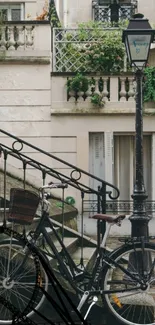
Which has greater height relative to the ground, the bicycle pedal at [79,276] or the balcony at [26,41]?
the balcony at [26,41]

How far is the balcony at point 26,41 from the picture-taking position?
52.1 ft

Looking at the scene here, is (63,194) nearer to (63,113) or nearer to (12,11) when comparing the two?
(63,113)

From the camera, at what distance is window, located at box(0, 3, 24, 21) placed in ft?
59.9

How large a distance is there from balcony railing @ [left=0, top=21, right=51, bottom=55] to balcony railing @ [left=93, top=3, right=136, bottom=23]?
698 cm

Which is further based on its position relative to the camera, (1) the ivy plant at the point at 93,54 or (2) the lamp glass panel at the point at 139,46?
(1) the ivy plant at the point at 93,54

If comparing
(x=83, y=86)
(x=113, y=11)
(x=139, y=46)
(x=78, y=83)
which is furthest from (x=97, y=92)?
(x=113, y=11)

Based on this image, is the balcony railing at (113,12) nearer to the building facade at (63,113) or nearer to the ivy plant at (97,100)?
the building facade at (63,113)

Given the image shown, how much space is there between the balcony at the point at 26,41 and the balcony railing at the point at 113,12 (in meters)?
6.98

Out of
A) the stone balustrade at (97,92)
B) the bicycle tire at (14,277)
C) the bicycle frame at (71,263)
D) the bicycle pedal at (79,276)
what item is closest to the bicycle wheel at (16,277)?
the bicycle tire at (14,277)

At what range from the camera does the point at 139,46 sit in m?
9.70

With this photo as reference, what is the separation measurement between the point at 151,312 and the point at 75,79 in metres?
8.95

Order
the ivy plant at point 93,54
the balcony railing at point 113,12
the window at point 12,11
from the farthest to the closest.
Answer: the balcony railing at point 113,12 < the window at point 12,11 < the ivy plant at point 93,54

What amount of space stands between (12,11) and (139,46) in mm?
9424

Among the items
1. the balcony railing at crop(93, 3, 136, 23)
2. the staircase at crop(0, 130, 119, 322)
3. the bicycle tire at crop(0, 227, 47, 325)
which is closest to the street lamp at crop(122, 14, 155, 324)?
the staircase at crop(0, 130, 119, 322)
